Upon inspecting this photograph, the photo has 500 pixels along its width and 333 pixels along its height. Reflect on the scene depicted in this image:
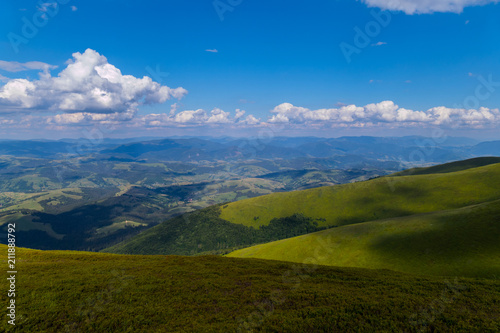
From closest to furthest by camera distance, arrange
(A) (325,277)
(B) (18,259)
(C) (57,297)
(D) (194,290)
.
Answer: (C) (57,297) → (D) (194,290) → (A) (325,277) → (B) (18,259)

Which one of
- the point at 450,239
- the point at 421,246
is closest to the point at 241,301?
the point at 421,246

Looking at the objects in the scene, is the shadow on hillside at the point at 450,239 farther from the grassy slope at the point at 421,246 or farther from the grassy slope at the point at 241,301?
the grassy slope at the point at 241,301

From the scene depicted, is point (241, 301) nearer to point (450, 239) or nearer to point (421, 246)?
point (421, 246)

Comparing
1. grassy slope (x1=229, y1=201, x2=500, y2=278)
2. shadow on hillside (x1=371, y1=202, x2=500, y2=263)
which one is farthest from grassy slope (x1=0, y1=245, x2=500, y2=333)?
shadow on hillside (x1=371, y1=202, x2=500, y2=263)

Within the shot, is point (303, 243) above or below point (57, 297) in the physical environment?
below

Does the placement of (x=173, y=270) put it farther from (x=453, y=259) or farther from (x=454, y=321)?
(x=453, y=259)

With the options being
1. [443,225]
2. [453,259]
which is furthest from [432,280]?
[443,225]
